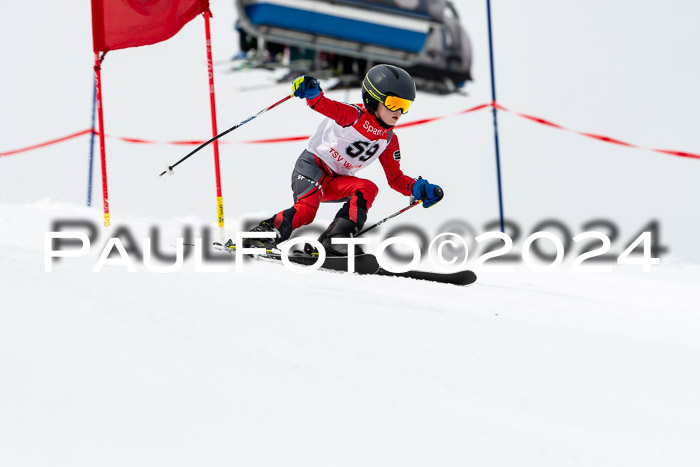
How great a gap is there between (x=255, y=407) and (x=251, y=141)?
6429 millimetres

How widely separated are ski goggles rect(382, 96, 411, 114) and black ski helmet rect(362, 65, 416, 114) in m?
0.02

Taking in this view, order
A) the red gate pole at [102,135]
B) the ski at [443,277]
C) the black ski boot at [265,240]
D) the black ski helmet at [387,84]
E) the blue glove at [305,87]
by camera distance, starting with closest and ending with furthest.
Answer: the blue glove at [305,87] < the black ski helmet at [387,84] < the black ski boot at [265,240] < the ski at [443,277] < the red gate pole at [102,135]

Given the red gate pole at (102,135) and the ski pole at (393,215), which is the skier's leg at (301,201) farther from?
the red gate pole at (102,135)

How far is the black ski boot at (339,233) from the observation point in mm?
4043

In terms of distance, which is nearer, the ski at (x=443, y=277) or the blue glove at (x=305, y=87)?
the blue glove at (x=305, y=87)

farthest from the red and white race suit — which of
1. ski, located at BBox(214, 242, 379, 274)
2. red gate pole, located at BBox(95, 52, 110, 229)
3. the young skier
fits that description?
red gate pole, located at BBox(95, 52, 110, 229)

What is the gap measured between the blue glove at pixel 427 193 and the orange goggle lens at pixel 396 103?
1.64 feet

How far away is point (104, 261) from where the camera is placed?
3148mm

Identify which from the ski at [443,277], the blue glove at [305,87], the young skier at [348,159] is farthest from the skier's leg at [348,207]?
the blue glove at [305,87]

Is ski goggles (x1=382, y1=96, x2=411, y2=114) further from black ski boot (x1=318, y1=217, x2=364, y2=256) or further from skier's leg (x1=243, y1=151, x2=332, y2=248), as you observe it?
black ski boot (x1=318, y1=217, x2=364, y2=256)

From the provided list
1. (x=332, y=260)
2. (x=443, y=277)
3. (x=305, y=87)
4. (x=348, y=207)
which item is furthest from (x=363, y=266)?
(x=305, y=87)

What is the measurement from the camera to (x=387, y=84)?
386 centimetres

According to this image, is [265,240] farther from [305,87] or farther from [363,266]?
[305,87]

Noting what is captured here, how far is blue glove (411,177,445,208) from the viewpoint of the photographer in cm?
417
